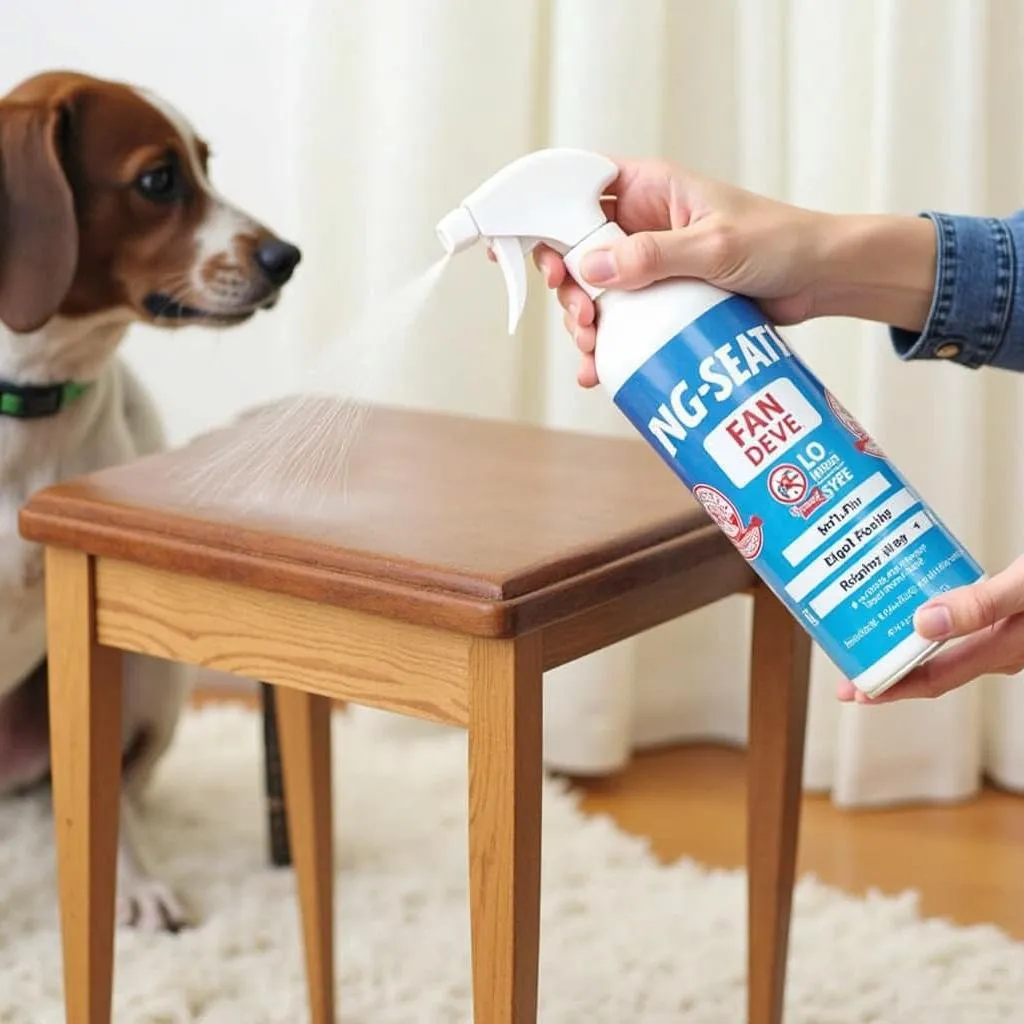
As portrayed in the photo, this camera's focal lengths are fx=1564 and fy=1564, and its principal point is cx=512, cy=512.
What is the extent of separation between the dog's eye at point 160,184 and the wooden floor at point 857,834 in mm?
790

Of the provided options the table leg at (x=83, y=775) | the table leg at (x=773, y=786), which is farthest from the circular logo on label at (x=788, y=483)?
the table leg at (x=83, y=775)

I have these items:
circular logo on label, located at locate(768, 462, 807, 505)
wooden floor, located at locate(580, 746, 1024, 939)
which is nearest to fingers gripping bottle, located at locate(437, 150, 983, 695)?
circular logo on label, located at locate(768, 462, 807, 505)

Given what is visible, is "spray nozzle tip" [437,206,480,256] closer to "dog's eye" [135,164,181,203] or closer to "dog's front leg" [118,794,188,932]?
"dog's eye" [135,164,181,203]

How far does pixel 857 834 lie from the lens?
1.62m

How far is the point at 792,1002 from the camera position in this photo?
1.25m

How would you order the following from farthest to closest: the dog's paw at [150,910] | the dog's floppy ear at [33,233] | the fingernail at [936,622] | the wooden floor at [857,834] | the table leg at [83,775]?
the wooden floor at [857,834], the dog's paw at [150,910], the dog's floppy ear at [33,233], the table leg at [83,775], the fingernail at [936,622]

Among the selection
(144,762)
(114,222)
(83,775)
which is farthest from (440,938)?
(114,222)

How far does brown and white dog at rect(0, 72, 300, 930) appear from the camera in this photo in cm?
117

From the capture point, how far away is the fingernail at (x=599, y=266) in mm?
771

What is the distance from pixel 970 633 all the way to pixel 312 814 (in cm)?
64

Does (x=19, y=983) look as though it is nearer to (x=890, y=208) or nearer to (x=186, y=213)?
(x=186, y=213)

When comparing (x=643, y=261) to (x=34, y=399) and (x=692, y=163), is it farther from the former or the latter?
(x=692, y=163)

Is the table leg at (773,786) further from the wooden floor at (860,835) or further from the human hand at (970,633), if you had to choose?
the wooden floor at (860,835)

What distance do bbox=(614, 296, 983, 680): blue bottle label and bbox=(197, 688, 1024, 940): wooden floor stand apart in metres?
0.75
